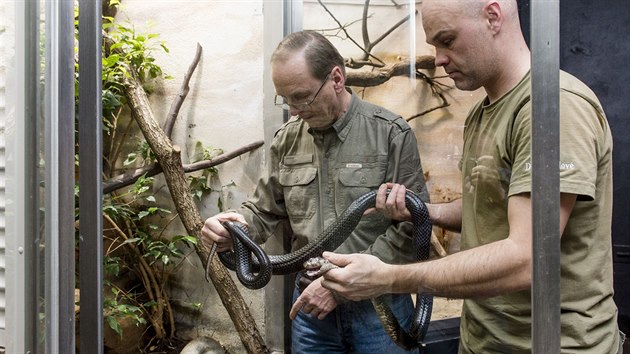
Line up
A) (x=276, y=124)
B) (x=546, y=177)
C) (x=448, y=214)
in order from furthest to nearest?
(x=276, y=124) → (x=448, y=214) → (x=546, y=177)

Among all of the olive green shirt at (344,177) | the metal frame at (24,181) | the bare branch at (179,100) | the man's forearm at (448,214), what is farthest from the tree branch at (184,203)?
the man's forearm at (448,214)

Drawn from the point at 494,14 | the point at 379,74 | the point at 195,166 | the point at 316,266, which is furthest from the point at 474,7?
the point at 195,166

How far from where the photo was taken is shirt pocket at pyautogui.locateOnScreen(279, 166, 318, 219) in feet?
4.73

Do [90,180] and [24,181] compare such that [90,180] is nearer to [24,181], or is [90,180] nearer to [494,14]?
[24,181]

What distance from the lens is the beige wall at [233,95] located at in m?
1.39

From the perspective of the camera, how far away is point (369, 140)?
4.62 feet

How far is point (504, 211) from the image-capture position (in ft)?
3.97

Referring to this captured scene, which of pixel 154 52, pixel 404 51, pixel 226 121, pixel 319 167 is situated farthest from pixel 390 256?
pixel 154 52

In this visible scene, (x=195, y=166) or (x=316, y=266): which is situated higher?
(x=195, y=166)

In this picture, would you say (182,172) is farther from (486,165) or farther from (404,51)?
(486,165)

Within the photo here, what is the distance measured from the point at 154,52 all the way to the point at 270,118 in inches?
21.9

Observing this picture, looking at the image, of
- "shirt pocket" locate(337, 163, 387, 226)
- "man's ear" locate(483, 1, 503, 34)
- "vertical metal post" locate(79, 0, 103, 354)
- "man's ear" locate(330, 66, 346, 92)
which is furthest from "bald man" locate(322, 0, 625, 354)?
"vertical metal post" locate(79, 0, 103, 354)

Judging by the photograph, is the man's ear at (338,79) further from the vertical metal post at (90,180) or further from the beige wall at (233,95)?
the vertical metal post at (90,180)

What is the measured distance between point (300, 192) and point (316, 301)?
0.94 feet
